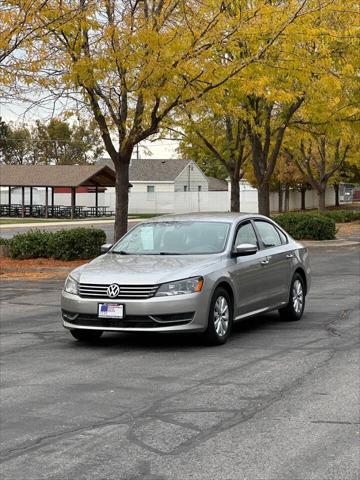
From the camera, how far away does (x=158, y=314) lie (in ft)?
29.5

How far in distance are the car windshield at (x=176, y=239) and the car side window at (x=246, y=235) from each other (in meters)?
0.20

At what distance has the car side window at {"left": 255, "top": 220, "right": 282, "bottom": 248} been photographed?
1119 centimetres

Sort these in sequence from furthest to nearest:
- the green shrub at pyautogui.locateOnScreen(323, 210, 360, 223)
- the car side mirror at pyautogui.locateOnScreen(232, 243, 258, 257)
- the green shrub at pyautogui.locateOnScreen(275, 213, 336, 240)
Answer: the green shrub at pyautogui.locateOnScreen(323, 210, 360, 223), the green shrub at pyautogui.locateOnScreen(275, 213, 336, 240), the car side mirror at pyautogui.locateOnScreen(232, 243, 258, 257)

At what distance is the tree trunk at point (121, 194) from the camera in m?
19.6

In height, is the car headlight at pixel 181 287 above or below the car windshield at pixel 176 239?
below

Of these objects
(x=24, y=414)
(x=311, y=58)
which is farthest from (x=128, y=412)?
(x=311, y=58)

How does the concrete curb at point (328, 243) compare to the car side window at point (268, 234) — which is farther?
the concrete curb at point (328, 243)

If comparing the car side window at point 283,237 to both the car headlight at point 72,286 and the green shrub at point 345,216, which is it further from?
the green shrub at point 345,216

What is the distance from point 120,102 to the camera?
60.3 ft

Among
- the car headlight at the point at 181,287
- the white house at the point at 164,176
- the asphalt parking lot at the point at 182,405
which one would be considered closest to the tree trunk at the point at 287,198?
the white house at the point at 164,176

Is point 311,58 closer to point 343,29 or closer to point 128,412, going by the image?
point 343,29

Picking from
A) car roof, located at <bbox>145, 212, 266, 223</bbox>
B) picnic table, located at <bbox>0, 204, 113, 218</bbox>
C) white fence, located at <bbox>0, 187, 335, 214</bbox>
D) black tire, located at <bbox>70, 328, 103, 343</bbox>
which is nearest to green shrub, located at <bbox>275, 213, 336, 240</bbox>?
car roof, located at <bbox>145, 212, 266, 223</bbox>

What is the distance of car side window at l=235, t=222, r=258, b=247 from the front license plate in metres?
2.05

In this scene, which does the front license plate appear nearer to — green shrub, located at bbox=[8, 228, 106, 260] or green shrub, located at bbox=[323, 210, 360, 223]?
green shrub, located at bbox=[8, 228, 106, 260]
